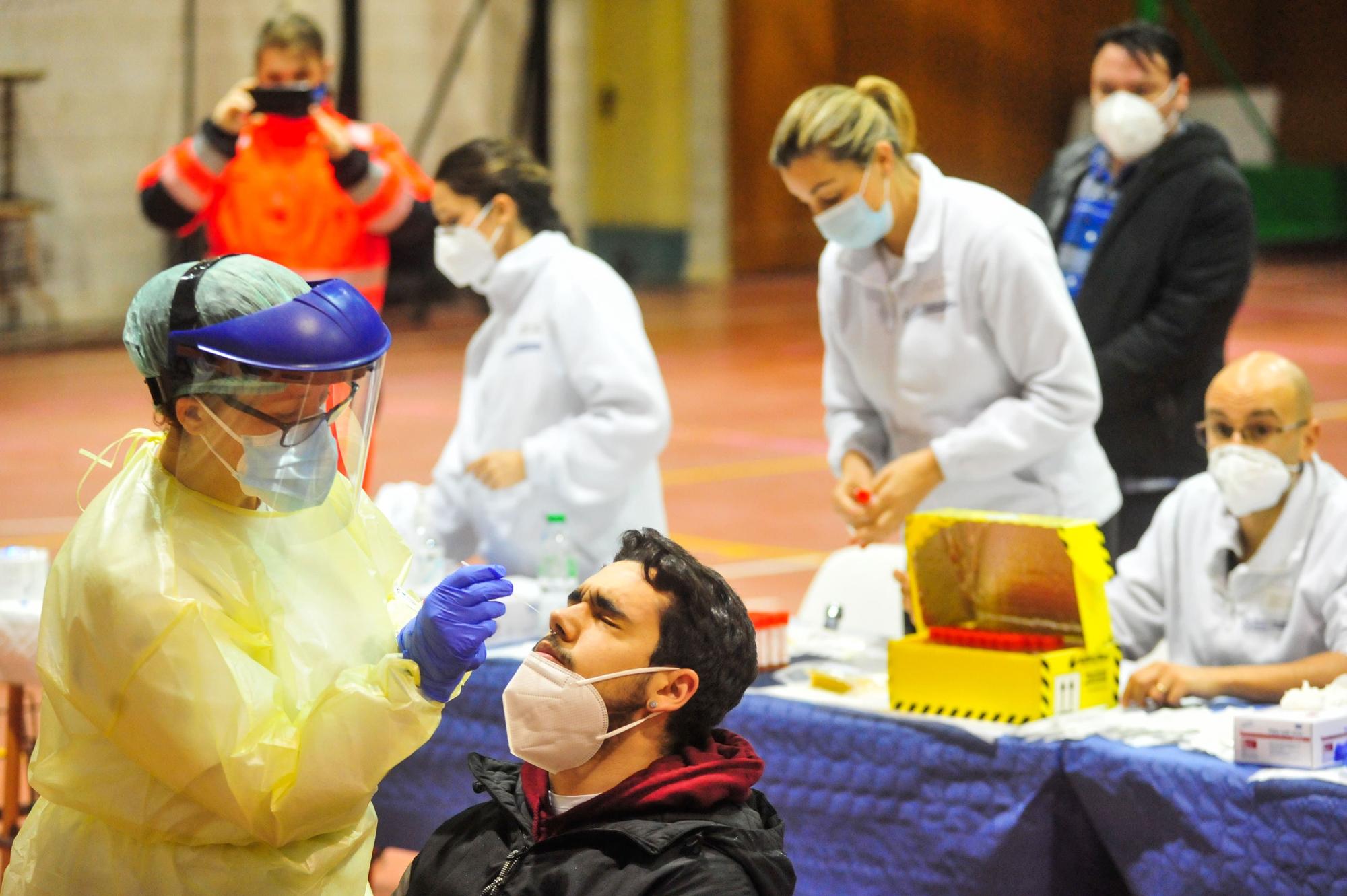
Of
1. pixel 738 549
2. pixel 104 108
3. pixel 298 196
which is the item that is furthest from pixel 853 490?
pixel 104 108

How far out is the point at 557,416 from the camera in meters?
4.64

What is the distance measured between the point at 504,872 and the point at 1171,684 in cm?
158

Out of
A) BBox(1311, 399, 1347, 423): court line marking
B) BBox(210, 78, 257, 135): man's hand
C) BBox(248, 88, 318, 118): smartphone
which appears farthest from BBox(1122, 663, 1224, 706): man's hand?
BBox(1311, 399, 1347, 423): court line marking

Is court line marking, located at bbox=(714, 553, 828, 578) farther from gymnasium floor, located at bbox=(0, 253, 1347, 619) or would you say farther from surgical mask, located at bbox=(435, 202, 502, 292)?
surgical mask, located at bbox=(435, 202, 502, 292)

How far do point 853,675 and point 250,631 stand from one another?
1.90m

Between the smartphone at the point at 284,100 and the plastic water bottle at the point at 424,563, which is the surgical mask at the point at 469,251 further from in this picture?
the smartphone at the point at 284,100

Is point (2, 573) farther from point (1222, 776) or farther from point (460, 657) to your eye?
point (1222, 776)

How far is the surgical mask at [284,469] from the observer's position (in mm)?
2211

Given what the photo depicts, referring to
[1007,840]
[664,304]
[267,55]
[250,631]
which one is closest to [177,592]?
[250,631]

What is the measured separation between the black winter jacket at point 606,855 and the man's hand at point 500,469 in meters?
1.82

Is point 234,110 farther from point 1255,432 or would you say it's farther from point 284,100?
point 1255,432

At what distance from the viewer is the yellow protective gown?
2125 millimetres

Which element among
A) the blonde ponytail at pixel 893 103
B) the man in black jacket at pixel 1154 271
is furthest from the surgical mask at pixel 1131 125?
the blonde ponytail at pixel 893 103

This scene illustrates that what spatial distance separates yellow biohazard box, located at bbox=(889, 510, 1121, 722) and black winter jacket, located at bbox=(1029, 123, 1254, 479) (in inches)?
55.1
